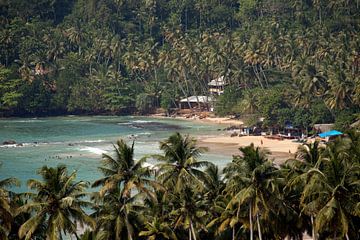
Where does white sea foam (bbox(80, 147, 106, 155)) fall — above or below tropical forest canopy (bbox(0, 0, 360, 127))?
below

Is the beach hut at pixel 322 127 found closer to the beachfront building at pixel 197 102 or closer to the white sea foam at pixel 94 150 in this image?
the white sea foam at pixel 94 150

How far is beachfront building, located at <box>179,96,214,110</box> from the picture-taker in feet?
456

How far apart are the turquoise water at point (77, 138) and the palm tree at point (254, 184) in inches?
1472

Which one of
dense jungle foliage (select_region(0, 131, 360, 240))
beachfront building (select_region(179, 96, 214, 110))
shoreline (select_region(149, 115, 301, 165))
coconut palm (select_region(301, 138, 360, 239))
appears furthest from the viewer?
beachfront building (select_region(179, 96, 214, 110))

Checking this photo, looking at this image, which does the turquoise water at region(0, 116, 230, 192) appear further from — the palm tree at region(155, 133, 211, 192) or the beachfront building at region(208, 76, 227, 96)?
the palm tree at region(155, 133, 211, 192)

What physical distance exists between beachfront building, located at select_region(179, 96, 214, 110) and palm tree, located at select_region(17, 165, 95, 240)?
103510 mm

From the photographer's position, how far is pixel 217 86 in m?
142

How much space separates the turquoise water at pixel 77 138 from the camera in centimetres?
8344

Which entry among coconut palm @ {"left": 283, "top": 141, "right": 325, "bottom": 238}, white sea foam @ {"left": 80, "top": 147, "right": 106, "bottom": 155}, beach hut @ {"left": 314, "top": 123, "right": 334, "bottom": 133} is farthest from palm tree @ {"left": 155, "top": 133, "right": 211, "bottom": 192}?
beach hut @ {"left": 314, "top": 123, "right": 334, "bottom": 133}

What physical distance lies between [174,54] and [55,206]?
107 m

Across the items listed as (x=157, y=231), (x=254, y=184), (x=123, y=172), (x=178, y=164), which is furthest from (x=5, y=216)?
(x=254, y=184)

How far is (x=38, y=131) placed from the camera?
388ft

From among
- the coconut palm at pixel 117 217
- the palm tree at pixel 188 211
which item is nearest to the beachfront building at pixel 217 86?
the palm tree at pixel 188 211

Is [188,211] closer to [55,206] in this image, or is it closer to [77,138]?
[55,206]
